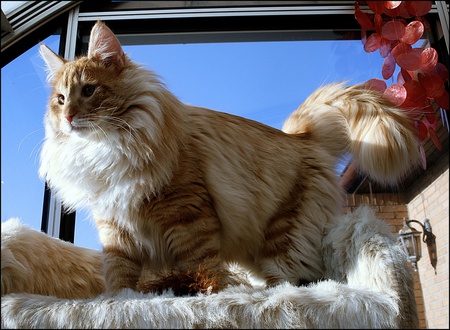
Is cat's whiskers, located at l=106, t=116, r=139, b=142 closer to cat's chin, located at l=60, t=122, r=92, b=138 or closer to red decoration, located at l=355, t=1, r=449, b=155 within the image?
cat's chin, located at l=60, t=122, r=92, b=138

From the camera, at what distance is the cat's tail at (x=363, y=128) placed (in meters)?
1.52

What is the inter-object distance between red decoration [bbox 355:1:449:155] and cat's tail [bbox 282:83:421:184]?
0.16m

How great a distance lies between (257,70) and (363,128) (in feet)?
2.16

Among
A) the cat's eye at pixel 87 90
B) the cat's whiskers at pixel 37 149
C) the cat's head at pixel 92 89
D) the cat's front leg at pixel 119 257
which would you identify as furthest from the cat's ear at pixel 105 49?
the cat's front leg at pixel 119 257

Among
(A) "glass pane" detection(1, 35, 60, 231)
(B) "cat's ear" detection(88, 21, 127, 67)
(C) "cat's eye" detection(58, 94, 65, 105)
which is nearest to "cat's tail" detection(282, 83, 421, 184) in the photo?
(B) "cat's ear" detection(88, 21, 127, 67)

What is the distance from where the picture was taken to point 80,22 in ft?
7.18

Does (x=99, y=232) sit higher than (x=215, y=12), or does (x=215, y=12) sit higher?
(x=215, y=12)

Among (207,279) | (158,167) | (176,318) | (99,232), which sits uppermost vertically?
(158,167)

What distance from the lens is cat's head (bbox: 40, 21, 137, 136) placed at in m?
1.39

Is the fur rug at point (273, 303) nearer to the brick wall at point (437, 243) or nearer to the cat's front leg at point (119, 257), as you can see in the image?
the brick wall at point (437, 243)

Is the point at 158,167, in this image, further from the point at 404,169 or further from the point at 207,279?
the point at 404,169

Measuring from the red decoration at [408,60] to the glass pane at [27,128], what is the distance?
1285 mm

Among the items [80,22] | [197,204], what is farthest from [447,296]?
[80,22]

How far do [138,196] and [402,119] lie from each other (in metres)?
0.89
